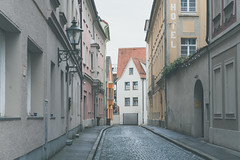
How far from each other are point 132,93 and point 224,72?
54.3 metres

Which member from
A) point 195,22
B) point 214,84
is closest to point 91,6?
point 195,22

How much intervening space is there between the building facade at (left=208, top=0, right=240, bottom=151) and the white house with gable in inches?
2003

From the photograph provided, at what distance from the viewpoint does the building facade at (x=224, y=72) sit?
1374 centimetres

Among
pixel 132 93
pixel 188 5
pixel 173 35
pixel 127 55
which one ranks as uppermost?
pixel 127 55

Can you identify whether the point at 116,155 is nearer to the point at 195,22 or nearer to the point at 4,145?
the point at 4,145

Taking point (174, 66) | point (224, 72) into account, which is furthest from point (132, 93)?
point (224, 72)

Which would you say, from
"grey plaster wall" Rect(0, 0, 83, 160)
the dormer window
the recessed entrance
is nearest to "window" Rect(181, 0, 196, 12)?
the recessed entrance

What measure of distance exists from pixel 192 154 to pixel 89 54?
22755 mm

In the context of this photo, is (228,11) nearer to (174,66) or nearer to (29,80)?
(29,80)

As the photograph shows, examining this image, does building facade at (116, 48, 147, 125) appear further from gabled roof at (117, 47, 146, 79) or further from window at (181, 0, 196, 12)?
window at (181, 0, 196, 12)

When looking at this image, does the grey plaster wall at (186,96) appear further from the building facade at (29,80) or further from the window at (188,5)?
the building facade at (29,80)

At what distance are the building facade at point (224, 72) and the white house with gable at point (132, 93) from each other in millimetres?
50878

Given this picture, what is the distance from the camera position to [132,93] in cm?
6938

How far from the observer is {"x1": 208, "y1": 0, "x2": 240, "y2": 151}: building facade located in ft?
45.1
